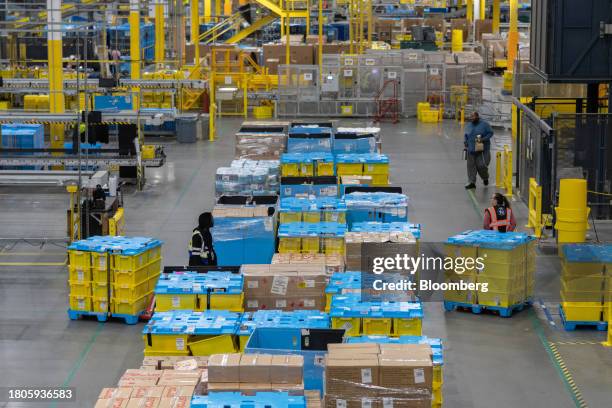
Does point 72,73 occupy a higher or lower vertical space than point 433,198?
higher

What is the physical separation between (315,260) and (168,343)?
305 centimetres

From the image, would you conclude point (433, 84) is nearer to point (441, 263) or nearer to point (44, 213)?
point (44, 213)

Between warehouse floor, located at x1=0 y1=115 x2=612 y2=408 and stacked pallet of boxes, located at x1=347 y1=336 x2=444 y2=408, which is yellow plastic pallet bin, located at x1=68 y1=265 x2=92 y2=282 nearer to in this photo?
warehouse floor, located at x1=0 y1=115 x2=612 y2=408

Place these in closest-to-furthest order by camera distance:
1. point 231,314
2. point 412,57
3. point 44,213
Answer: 1. point 231,314
2. point 44,213
3. point 412,57

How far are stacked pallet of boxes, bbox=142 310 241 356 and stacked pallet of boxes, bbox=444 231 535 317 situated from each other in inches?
153

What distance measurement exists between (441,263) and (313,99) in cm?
1920

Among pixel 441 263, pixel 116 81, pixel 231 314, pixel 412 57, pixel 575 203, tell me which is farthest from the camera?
pixel 412 57

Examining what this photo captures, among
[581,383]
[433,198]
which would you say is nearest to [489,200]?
[433,198]

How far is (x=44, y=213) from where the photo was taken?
2197 centimetres

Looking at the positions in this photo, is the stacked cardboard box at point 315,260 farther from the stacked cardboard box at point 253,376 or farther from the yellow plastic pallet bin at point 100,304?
the stacked cardboard box at point 253,376

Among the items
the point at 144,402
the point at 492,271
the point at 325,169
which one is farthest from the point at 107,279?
the point at 325,169

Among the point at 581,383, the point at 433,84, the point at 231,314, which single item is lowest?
the point at 581,383

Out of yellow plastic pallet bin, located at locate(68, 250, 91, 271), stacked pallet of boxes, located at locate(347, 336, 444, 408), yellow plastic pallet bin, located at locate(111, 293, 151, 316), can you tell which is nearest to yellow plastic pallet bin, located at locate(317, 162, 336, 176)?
yellow plastic pallet bin, located at locate(111, 293, 151, 316)

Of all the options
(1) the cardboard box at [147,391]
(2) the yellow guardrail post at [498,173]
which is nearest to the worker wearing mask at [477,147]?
(2) the yellow guardrail post at [498,173]
